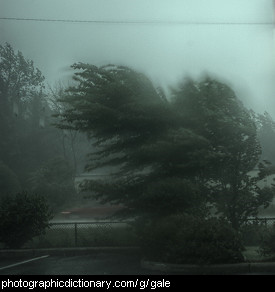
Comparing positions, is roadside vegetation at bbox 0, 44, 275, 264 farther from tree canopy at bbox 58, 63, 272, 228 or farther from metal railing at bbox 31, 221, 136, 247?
metal railing at bbox 31, 221, 136, 247

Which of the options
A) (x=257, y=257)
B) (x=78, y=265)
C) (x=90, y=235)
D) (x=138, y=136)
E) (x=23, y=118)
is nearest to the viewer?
(x=257, y=257)

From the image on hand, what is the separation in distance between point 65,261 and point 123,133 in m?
3.87

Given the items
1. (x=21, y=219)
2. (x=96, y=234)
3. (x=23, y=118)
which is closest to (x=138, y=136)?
(x=96, y=234)

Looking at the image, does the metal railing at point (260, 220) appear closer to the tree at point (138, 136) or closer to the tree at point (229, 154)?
the tree at point (229, 154)

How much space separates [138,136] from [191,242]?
4.38 m

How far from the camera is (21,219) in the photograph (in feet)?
40.5

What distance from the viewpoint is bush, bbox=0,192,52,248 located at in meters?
12.4

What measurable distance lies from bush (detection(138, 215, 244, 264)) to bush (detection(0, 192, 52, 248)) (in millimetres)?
3947

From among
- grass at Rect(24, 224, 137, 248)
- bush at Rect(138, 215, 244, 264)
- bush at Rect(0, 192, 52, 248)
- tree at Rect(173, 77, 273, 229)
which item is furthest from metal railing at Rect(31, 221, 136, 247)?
tree at Rect(173, 77, 273, 229)

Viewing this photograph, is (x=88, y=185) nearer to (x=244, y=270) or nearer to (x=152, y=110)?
(x=152, y=110)

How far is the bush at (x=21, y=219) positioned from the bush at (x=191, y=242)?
3947mm

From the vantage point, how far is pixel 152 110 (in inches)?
477

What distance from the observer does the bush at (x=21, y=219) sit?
488 inches

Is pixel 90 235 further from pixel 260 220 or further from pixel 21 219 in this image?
pixel 260 220
